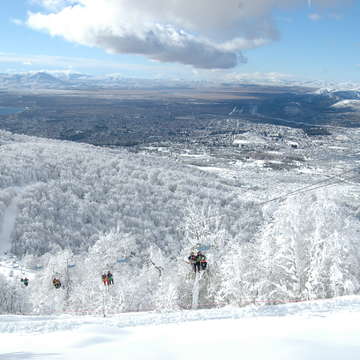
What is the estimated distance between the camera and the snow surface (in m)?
12.5

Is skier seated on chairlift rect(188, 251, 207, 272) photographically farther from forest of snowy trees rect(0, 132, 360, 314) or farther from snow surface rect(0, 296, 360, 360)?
snow surface rect(0, 296, 360, 360)

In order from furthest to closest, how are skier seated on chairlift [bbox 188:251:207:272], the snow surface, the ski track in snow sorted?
1. skier seated on chairlift [bbox 188:251:207:272]
2. the ski track in snow
3. the snow surface

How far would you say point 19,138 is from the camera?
120938mm

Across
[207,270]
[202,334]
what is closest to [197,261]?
[207,270]

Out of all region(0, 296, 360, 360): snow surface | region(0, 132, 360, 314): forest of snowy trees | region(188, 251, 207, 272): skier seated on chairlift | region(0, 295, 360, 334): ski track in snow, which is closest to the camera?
region(0, 296, 360, 360): snow surface

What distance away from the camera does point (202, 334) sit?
14.9 meters

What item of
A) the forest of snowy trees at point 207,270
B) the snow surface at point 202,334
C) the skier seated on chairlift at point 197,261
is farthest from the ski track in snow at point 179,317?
the skier seated on chairlift at point 197,261

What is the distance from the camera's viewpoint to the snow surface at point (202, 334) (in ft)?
40.9

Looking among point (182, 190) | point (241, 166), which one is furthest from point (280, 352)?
point (241, 166)

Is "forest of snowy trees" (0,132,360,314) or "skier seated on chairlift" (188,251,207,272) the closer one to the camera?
"skier seated on chairlift" (188,251,207,272)

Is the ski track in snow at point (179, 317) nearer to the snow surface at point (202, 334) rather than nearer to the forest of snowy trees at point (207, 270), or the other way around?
the snow surface at point (202, 334)

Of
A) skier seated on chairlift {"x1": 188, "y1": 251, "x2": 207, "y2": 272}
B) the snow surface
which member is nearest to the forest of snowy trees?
skier seated on chairlift {"x1": 188, "y1": 251, "x2": 207, "y2": 272}

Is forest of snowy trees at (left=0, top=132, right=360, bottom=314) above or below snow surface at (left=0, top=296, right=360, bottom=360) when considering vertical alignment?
below

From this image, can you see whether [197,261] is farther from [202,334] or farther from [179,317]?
[202,334]
